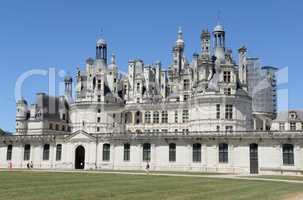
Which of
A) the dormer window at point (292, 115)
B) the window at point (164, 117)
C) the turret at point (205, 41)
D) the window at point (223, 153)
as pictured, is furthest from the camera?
the turret at point (205, 41)

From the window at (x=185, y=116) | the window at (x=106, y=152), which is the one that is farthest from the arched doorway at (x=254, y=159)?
the window at (x=106, y=152)

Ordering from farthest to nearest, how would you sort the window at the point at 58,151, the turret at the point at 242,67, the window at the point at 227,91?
1. the turret at the point at 242,67
2. the window at the point at 227,91
3. the window at the point at 58,151

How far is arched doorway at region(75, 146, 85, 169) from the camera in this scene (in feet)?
226

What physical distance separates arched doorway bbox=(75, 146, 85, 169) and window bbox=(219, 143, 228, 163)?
2260cm

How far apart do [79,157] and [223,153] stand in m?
24.1

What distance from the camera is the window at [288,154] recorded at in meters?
55.9

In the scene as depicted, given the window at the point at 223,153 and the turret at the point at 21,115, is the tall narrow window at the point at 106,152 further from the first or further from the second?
the turret at the point at 21,115

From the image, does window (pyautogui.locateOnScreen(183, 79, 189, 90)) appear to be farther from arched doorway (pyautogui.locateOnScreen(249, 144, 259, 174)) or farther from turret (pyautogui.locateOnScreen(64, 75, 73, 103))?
turret (pyautogui.locateOnScreen(64, 75, 73, 103))

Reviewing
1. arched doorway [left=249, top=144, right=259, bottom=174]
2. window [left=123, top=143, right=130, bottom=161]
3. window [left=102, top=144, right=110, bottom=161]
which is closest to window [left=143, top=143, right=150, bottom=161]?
window [left=123, top=143, right=130, bottom=161]

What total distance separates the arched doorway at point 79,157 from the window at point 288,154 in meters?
31.2

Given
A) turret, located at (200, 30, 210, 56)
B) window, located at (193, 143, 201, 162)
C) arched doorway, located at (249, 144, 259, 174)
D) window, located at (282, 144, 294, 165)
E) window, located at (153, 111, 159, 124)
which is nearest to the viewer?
window, located at (282, 144, 294, 165)

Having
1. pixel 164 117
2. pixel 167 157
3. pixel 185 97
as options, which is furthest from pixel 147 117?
pixel 167 157

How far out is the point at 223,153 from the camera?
59.8 meters

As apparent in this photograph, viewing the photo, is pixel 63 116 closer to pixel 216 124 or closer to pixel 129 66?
pixel 129 66
